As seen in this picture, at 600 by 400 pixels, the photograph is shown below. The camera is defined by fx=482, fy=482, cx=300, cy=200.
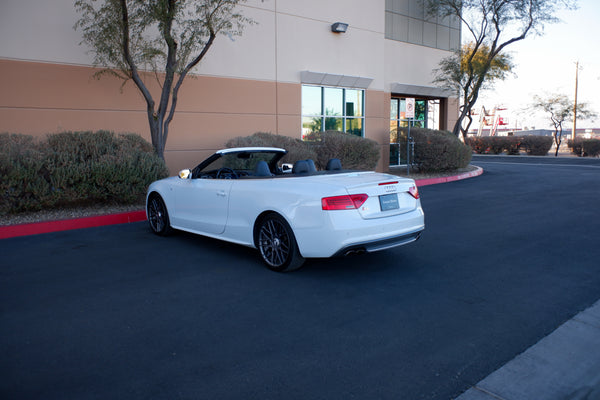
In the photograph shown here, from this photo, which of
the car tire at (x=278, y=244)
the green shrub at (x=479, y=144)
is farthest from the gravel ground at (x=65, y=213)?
the green shrub at (x=479, y=144)

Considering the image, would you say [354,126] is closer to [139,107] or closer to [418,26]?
[418,26]

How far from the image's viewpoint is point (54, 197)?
8867 mm

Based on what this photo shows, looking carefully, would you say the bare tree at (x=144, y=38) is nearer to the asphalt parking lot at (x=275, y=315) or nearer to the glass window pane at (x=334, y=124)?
the asphalt parking lot at (x=275, y=315)

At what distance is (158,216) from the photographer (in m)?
7.84

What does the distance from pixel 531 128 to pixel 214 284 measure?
475 feet

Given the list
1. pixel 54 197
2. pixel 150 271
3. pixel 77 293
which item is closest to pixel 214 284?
pixel 150 271

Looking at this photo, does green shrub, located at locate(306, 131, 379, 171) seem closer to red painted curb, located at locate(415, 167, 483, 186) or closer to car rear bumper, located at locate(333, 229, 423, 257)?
red painted curb, located at locate(415, 167, 483, 186)

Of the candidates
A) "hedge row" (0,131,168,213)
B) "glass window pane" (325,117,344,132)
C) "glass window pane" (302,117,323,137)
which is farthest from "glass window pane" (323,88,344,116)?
"hedge row" (0,131,168,213)

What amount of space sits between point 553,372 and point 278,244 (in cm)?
313

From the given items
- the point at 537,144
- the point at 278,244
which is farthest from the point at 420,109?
the point at 278,244

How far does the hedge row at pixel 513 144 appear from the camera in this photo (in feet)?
110

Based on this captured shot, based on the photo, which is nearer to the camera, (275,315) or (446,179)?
(275,315)

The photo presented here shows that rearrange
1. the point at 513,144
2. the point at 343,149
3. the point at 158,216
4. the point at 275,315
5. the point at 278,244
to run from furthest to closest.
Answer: the point at 513,144 → the point at 343,149 → the point at 158,216 → the point at 278,244 → the point at 275,315

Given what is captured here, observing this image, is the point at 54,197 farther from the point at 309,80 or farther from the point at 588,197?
the point at 588,197
